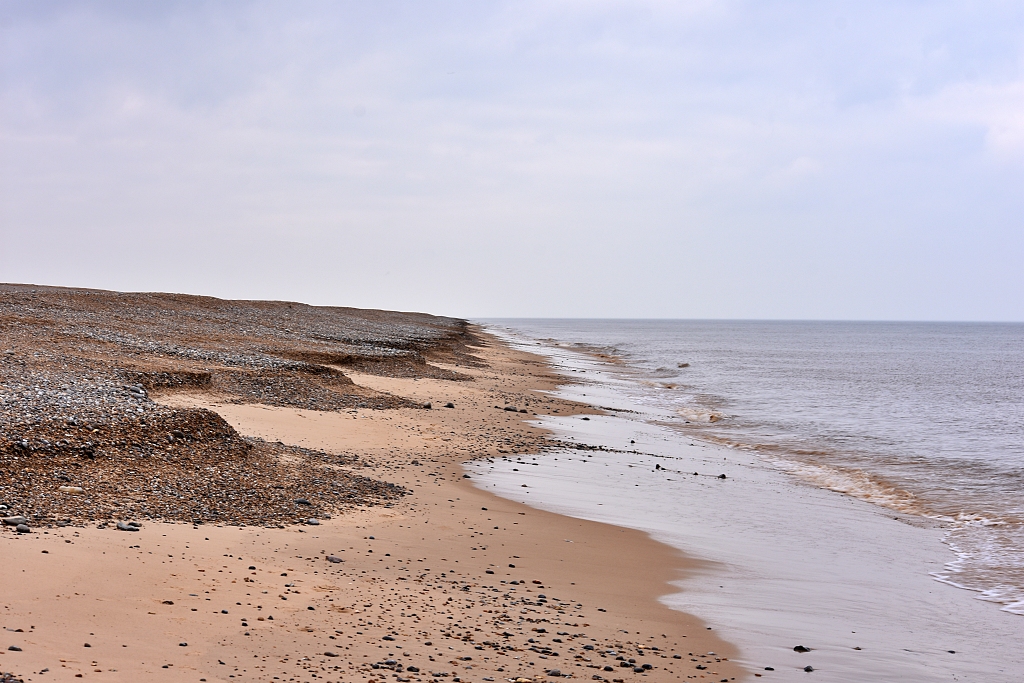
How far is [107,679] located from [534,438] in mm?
14306

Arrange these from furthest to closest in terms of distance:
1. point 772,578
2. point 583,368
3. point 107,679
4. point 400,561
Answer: point 583,368 < point 772,578 < point 400,561 < point 107,679

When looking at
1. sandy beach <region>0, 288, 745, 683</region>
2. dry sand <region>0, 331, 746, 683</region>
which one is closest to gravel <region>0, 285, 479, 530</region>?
sandy beach <region>0, 288, 745, 683</region>

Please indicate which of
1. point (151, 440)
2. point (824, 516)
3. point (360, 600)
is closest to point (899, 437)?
point (824, 516)

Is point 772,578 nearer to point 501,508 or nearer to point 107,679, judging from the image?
point 501,508

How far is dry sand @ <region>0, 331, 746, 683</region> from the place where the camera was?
5844mm

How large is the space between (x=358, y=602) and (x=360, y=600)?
63mm

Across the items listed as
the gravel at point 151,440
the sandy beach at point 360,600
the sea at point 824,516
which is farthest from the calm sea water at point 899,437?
the gravel at point 151,440

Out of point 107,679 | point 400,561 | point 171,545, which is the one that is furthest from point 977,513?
point 107,679

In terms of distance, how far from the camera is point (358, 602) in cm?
724

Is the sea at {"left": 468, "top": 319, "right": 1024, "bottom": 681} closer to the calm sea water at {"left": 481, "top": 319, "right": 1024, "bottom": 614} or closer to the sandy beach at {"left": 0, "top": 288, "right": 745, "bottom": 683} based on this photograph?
the calm sea water at {"left": 481, "top": 319, "right": 1024, "bottom": 614}

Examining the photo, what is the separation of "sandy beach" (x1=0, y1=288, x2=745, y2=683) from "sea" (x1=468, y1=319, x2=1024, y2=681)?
86 centimetres

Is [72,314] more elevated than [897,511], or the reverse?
[72,314]

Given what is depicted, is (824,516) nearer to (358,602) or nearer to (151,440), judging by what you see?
(358,602)

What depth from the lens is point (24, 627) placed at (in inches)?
231
